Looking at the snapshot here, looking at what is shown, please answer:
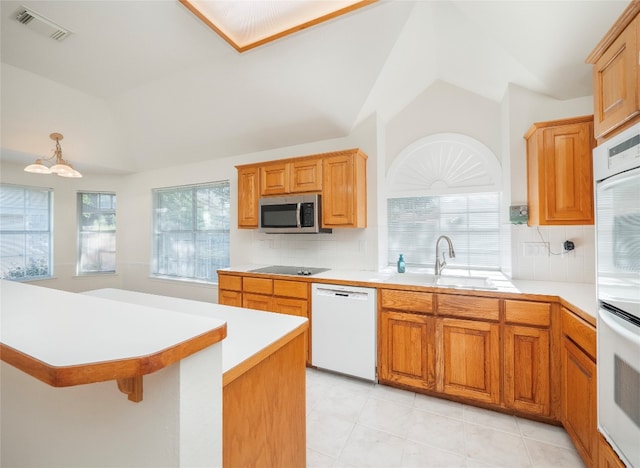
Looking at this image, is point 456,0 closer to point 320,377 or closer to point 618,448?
point 618,448

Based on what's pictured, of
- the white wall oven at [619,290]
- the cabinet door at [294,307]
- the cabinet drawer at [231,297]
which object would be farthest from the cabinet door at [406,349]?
the cabinet drawer at [231,297]

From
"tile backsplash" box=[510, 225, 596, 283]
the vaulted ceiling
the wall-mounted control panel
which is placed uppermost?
the vaulted ceiling

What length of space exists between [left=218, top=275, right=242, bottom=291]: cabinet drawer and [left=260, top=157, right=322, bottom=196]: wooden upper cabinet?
3.47 ft

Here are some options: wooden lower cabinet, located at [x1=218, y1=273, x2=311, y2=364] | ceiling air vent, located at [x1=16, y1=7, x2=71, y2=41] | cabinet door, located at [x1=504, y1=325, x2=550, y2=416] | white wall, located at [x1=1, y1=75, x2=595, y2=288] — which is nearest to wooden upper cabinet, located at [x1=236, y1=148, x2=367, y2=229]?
white wall, located at [x1=1, y1=75, x2=595, y2=288]

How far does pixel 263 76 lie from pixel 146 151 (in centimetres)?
262

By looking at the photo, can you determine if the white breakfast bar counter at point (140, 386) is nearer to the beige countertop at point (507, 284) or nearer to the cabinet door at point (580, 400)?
the beige countertop at point (507, 284)

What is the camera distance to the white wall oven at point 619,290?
100cm

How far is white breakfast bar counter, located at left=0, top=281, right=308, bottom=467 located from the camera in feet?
1.99

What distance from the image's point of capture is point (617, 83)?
1.27 meters

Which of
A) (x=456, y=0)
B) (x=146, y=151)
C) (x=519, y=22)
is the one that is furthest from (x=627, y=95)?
(x=146, y=151)

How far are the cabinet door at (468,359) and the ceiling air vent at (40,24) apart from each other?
411 cm

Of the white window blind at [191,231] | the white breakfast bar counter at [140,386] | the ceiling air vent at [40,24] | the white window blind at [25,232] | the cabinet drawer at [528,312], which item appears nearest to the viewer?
the white breakfast bar counter at [140,386]

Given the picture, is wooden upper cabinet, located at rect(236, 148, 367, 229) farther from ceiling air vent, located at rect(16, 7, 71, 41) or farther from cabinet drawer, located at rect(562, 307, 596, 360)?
ceiling air vent, located at rect(16, 7, 71, 41)

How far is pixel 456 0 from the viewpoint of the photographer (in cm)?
203
